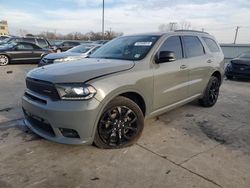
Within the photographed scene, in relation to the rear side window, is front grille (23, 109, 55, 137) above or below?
below

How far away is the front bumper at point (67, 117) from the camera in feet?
9.63

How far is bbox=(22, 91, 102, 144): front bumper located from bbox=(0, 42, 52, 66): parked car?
456 inches

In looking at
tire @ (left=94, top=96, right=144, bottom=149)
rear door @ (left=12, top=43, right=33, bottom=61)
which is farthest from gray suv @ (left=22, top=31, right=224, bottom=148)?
rear door @ (left=12, top=43, right=33, bottom=61)

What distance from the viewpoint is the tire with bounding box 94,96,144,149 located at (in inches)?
129

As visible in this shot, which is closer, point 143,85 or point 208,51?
point 143,85

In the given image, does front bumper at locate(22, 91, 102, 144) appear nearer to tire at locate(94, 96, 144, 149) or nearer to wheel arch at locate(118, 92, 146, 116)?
tire at locate(94, 96, 144, 149)

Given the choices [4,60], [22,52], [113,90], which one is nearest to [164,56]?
[113,90]

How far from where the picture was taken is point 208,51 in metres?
5.42

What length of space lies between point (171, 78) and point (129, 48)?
92 centimetres

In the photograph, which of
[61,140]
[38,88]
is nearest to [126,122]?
[61,140]

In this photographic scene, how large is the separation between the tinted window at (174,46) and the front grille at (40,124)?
7.49 feet

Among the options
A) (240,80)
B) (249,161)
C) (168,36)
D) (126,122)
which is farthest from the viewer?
(240,80)

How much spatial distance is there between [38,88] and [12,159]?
1016 millimetres

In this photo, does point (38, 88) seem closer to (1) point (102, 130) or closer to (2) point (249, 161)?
(1) point (102, 130)
